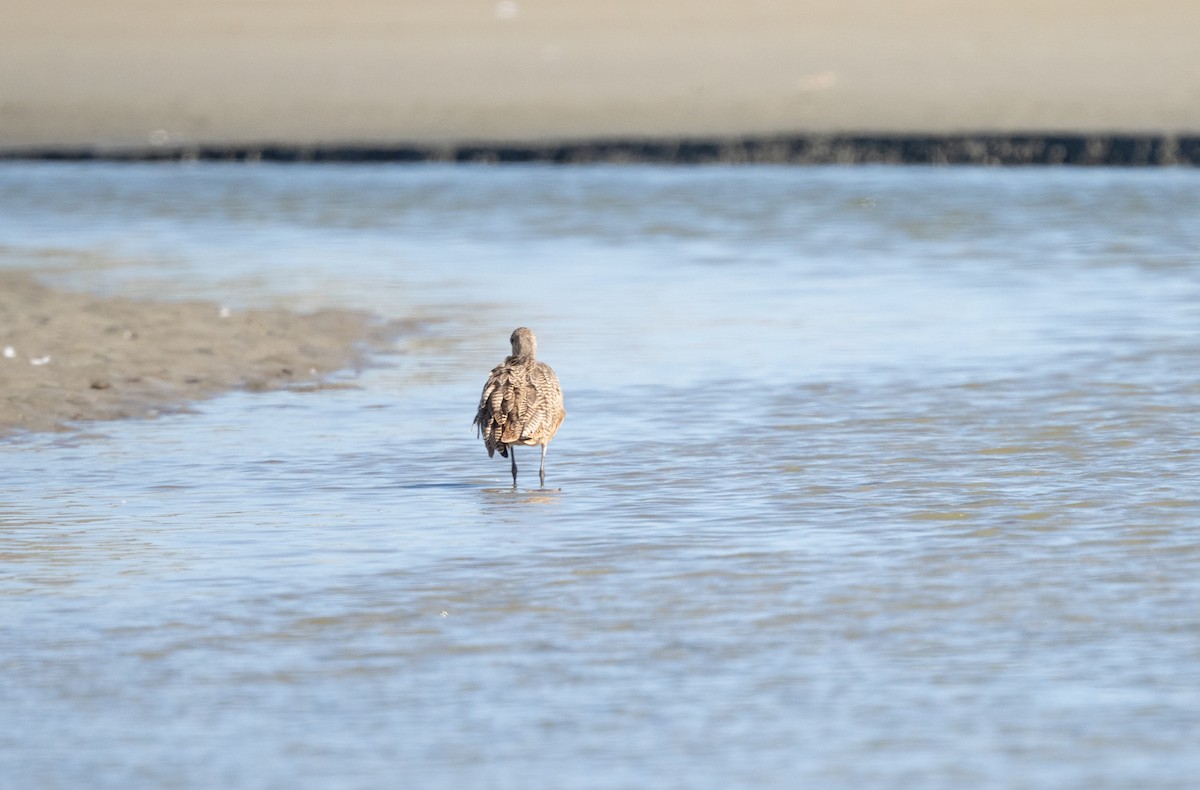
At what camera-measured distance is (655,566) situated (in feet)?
→ 31.5

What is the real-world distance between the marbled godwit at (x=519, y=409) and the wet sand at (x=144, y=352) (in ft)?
12.3

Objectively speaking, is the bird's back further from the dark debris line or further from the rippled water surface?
the dark debris line

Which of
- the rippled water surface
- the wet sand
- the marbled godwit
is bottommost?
the rippled water surface

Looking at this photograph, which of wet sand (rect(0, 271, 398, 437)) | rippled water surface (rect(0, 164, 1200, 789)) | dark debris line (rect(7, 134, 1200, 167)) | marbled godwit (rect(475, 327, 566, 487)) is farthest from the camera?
dark debris line (rect(7, 134, 1200, 167))

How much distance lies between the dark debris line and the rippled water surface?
3310 cm

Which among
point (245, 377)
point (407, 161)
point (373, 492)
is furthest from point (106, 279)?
point (407, 161)

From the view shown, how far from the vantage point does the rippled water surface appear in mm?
6922

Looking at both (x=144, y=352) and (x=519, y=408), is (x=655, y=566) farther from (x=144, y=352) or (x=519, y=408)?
(x=144, y=352)

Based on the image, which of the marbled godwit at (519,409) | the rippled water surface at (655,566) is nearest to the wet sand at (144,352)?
the rippled water surface at (655,566)

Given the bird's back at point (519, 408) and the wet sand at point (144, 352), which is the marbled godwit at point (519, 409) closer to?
the bird's back at point (519, 408)

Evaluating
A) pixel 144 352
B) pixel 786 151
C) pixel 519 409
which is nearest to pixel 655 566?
pixel 519 409

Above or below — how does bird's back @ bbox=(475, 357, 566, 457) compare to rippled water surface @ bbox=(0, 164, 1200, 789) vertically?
above

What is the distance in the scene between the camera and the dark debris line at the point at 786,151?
54.2m

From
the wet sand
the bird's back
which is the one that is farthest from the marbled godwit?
the wet sand
